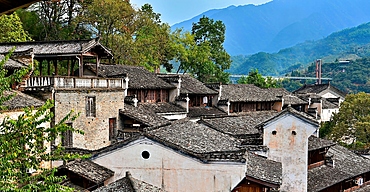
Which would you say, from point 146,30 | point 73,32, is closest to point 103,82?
point 73,32

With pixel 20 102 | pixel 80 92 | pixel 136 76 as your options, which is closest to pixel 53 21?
pixel 136 76

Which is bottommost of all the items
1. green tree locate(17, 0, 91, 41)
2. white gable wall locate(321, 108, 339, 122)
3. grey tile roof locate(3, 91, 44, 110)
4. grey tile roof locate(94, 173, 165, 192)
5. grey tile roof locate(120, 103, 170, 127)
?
white gable wall locate(321, 108, 339, 122)

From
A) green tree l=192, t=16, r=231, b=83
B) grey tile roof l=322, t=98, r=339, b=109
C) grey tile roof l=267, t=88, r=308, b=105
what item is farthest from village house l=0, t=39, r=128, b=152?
grey tile roof l=322, t=98, r=339, b=109

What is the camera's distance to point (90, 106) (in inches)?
984

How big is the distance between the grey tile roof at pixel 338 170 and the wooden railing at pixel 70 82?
11532 millimetres

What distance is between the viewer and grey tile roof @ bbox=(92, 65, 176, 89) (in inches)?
1190

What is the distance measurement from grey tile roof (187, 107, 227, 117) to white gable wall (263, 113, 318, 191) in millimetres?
11950

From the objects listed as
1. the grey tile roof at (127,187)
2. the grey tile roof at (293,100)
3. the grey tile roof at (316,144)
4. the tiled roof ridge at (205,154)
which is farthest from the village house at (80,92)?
the grey tile roof at (293,100)

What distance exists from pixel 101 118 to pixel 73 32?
1692 centimetres

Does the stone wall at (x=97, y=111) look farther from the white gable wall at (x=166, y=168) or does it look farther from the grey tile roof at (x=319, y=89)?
the grey tile roof at (x=319, y=89)

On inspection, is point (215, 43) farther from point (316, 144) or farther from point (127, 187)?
point (127, 187)

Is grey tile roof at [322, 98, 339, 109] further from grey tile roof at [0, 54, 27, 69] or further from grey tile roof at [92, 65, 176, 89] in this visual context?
grey tile roof at [0, 54, 27, 69]

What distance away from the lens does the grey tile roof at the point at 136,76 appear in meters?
30.2

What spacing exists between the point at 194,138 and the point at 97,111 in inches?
330
